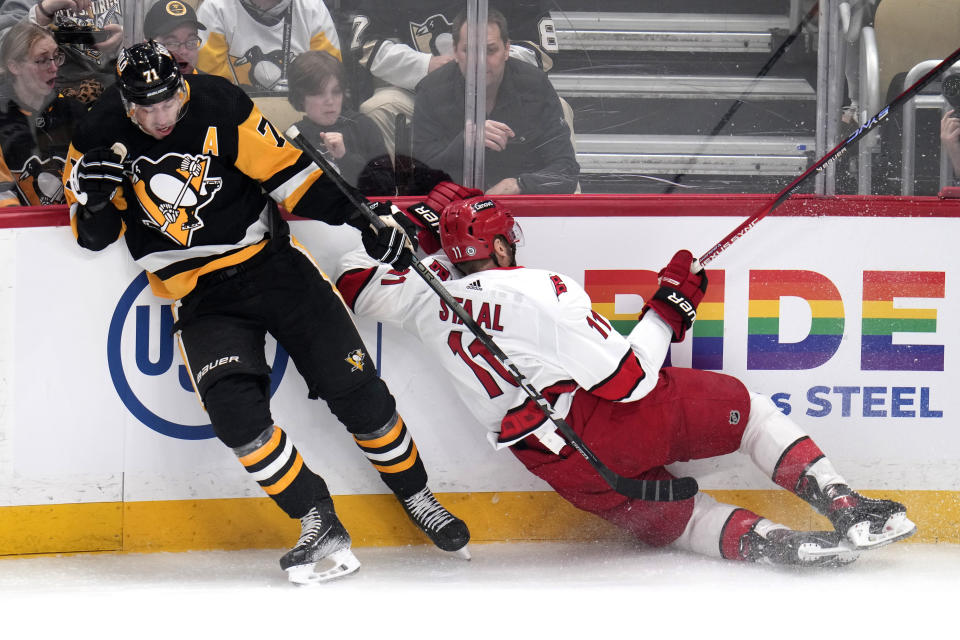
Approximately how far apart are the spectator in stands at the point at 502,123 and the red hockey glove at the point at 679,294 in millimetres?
379

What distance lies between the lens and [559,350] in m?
2.62

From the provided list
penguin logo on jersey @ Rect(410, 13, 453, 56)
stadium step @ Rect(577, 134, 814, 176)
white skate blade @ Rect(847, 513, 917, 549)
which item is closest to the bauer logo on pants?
penguin logo on jersey @ Rect(410, 13, 453, 56)

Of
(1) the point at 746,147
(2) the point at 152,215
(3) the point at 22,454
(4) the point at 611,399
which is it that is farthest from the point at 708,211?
(3) the point at 22,454

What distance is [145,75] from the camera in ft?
7.81

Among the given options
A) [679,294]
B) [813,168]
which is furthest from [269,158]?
[813,168]

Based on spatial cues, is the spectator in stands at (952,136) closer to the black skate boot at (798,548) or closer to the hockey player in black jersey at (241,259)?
the black skate boot at (798,548)

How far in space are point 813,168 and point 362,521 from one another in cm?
164

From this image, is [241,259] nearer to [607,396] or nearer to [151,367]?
[151,367]

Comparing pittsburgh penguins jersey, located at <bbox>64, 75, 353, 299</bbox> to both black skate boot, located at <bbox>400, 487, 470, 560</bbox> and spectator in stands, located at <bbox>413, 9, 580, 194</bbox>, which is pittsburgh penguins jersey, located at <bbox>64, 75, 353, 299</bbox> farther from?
black skate boot, located at <bbox>400, 487, 470, 560</bbox>

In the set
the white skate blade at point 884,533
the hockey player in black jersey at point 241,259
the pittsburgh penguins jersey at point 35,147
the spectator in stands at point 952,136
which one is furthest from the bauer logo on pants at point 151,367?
the spectator in stands at point 952,136

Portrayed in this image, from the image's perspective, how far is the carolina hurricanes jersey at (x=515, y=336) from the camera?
2.60 metres

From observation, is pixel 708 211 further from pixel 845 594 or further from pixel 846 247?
pixel 845 594

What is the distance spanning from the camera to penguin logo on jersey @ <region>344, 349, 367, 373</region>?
2.68m

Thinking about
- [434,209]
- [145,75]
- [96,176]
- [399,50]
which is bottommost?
[434,209]
